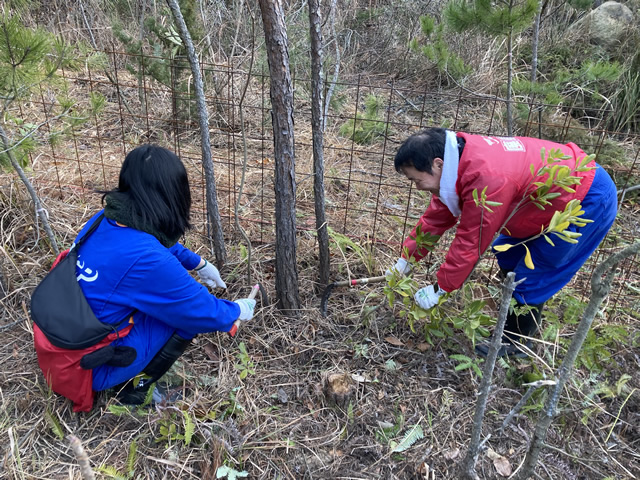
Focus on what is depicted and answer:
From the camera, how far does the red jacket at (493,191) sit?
6.79 ft

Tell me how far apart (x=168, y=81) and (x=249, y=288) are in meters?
2.57


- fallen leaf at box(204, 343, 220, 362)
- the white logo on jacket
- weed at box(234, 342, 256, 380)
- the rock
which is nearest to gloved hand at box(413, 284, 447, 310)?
weed at box(234, 342, 256, 380)

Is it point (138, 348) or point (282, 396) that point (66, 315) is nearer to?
point (138, 348)

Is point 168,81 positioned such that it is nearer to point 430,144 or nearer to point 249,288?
point 249,288

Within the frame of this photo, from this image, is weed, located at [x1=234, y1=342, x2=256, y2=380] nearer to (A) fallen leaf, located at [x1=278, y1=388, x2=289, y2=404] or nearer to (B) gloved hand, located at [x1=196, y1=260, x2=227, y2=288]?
(A) fallen leaf, located at [x1=278, y1=388, x2=289, y2=404]

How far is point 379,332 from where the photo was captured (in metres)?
2.67

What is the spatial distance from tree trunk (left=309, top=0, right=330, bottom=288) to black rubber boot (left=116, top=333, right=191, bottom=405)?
3.17 feet

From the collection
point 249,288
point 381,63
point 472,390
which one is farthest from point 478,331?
point 381,63

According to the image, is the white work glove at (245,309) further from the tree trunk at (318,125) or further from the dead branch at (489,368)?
the dead branch at (489,368)

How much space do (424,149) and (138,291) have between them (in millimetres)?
1397

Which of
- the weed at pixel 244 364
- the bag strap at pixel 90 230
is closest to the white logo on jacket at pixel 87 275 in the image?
the bag strap at pixel 90 230

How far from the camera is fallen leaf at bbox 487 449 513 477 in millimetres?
1979

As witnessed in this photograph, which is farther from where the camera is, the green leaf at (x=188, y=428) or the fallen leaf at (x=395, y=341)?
the fallen leaf at (x=395, y=341)

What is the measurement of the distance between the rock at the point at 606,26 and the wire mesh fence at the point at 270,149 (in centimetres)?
156
